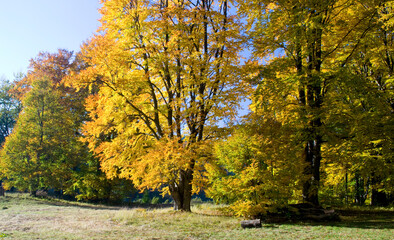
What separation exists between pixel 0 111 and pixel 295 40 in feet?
128

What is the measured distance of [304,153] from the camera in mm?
11422

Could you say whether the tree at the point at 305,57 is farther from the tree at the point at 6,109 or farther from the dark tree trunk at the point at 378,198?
the tree at the point at 6,109

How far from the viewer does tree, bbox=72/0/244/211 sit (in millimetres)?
11117

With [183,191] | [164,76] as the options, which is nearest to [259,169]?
[183,191]

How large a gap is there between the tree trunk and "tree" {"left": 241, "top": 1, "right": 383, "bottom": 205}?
4.87 m

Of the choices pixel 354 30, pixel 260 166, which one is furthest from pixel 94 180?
pixel 354 30

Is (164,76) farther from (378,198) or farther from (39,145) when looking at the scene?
(39,145)

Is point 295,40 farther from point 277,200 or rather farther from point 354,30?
point 277,200

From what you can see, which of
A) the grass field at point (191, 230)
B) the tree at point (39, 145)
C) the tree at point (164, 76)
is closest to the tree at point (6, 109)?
the tree at point (39, 145)

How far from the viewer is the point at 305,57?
10922 mm

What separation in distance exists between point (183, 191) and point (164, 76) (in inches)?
221

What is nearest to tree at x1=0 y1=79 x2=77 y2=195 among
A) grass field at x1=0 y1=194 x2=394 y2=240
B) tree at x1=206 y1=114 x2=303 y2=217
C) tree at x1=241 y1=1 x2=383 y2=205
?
grass field at x1=0 y1=194 x2=394 y2=240

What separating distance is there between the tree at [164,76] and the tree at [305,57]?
1442mm

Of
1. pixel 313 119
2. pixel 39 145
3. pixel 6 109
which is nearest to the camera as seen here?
pixel 313 119
